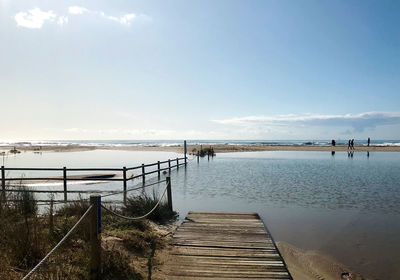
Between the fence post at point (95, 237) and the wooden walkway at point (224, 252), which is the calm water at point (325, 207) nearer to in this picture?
the wooden walkway at point (224, 252)

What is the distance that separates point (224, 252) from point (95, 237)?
3226 millimetres

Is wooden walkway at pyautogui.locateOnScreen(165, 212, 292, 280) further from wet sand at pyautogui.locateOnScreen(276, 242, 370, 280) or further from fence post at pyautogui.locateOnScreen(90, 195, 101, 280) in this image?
fence post at pyautogui.locateOnScreen(90, 195, 101, 280)

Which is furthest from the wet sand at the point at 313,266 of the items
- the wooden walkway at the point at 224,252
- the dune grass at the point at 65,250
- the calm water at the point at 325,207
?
the dune grass at the point at 65,250

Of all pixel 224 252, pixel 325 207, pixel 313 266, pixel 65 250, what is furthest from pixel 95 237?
pixel 325 207

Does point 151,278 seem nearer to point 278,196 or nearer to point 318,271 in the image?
point 318,271

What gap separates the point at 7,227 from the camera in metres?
5.46

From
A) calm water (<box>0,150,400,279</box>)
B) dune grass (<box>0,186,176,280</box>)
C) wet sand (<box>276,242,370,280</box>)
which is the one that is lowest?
wet sand (<box>276,242,370,280</box>)

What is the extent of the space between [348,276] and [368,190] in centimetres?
1151

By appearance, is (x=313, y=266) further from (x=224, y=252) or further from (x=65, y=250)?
(x=65, y=250)

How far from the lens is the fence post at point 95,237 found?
4.69 metres

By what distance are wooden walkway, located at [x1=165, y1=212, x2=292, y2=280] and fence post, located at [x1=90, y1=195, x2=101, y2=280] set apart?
1.41 m

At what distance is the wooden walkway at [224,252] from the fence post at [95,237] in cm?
141

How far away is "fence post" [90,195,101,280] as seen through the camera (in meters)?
4.69

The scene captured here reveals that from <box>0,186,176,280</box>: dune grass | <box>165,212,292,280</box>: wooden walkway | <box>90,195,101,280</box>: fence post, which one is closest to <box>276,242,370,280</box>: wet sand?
<box>165,212,292,280</box>: wooden walkway
